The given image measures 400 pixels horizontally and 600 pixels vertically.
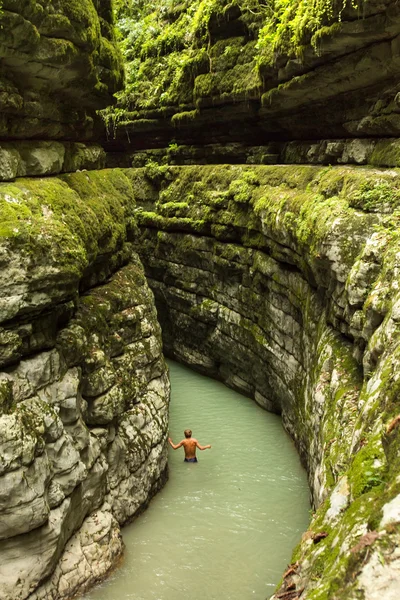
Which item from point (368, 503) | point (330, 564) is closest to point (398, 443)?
point (368, 503)

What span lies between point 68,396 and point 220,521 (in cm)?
382

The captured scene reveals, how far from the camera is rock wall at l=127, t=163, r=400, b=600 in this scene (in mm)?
3232

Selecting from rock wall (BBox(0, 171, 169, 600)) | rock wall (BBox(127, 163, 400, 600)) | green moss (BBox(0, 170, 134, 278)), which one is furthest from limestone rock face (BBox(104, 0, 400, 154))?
rock wall (BBox(0, 171, 169, 600))

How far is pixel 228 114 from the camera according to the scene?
1559cm

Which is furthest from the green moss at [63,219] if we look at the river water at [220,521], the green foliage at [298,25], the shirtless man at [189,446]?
the green foliage at [298,25]

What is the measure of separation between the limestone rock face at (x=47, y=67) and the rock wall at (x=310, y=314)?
455cm

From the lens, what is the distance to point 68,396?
7637 millimetres

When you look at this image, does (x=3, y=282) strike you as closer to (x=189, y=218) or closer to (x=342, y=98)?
(x=342, y=98)

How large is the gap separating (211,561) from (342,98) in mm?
9348

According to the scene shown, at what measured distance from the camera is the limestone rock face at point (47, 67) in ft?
22.8

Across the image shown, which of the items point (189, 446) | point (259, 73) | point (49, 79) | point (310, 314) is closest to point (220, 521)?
→ point (189, 446)

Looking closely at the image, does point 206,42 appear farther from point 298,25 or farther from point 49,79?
point 49,79

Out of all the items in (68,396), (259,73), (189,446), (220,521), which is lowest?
(220,521)

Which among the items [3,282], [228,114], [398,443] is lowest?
[398,443]
